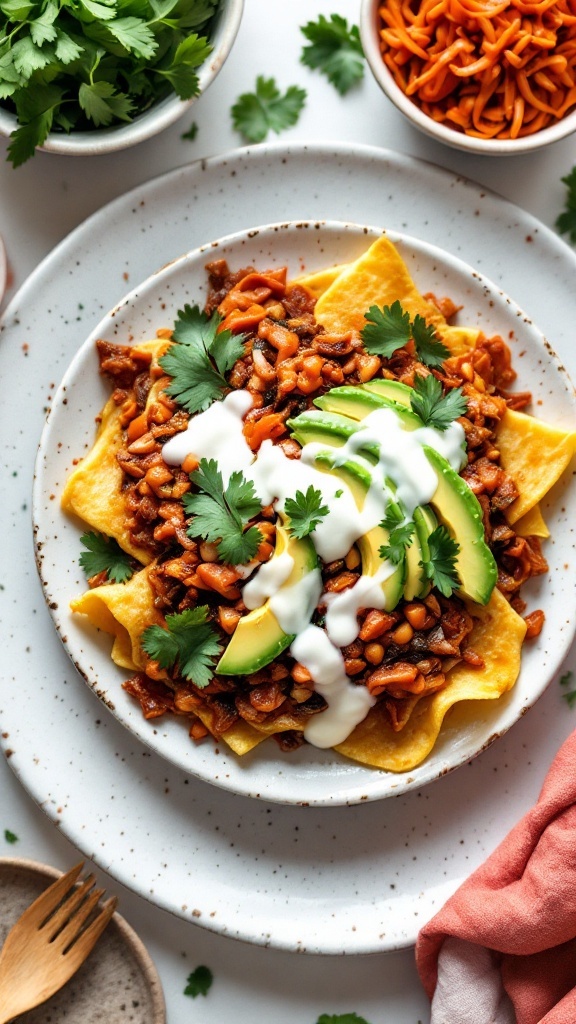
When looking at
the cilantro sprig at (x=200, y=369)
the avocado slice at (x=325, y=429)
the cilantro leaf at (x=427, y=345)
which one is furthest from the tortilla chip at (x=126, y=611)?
the cilantro leaf at (x=427, y=345)

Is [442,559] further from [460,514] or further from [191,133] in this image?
[191,133]

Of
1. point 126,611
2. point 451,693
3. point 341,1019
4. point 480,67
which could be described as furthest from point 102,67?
point 341,1019

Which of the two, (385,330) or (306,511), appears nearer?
(306,511)

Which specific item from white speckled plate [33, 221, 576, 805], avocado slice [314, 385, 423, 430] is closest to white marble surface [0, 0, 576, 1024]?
white speckled plate [33, 221, 576, 805]

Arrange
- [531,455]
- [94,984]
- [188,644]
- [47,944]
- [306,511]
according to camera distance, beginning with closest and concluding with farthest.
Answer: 1. [306,511]
2. [188,644]
3. [531,455]
4. [47,944]
5. [94,984]

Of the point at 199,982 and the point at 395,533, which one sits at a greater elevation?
the point at 395,533

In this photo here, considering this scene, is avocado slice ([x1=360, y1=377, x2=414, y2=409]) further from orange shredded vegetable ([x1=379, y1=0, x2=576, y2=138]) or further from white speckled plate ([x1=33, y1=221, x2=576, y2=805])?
orange shredded vegetable ([x1=379, y1=0, x2=576, y2=138])

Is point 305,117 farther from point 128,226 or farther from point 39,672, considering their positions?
point 39,672
